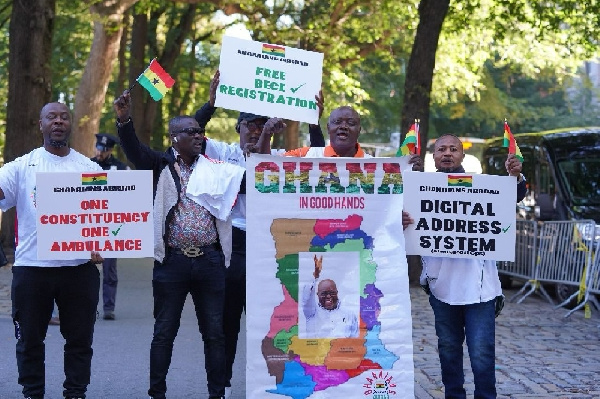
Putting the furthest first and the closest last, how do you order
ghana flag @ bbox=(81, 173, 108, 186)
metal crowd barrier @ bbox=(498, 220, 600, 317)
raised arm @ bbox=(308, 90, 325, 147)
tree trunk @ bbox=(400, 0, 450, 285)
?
tree trunk @ bbox=(400, 0, 450, 285), metal crowd barrier @ bbox=(498, 220, 600, 317), raised arm @ bbox=(308, 90, 325, 147), ghana flag @ bbox=(81, 173, 108, 186)

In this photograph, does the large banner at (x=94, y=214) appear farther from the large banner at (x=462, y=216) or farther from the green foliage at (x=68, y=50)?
the green foliage at (x=68, y=50)

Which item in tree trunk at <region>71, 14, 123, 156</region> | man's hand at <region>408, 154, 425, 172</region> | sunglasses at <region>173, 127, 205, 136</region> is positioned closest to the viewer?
man's hand at <region>408, 154, 425, 172</region>

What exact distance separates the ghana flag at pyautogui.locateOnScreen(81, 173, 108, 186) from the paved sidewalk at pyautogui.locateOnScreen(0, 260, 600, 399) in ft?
6.32

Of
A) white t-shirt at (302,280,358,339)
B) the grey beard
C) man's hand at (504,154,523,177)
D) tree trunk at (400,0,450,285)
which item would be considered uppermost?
tree trunk at (400,0,450,285)

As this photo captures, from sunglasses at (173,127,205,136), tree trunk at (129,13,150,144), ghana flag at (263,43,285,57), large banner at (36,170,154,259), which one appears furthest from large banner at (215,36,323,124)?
tree trunk at (129,13,150,144)

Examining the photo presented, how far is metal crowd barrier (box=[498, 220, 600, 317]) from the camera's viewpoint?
13172mm

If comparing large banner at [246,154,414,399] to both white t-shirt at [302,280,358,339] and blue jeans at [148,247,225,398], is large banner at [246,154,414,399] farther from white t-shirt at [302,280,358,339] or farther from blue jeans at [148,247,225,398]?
blue jeans at [148,247,225,398]

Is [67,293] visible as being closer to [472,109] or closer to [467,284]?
[467,284]

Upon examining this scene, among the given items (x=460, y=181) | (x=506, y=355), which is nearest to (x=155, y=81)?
(x=460, y=181)

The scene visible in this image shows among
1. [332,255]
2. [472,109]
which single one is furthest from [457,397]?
[472,109]

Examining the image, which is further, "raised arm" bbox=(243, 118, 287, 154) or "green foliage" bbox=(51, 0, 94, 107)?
"green foliage" bbox=(51, 0, 94, 107)

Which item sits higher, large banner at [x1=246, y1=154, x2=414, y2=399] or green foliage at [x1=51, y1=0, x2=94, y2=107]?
green foliage at [x1=51, y1=0, x2=94, y2=107]

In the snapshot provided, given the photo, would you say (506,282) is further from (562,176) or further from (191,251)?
(191,251)

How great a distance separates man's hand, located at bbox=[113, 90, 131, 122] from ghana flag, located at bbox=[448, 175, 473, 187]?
1.99 m
